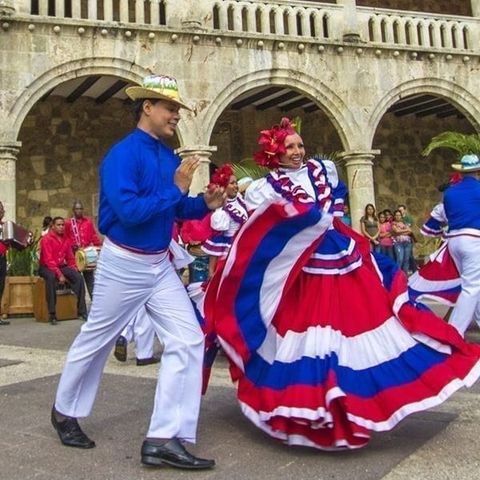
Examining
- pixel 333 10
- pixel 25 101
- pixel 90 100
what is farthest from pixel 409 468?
pixel 90 100

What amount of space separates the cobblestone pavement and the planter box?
530 centimetres

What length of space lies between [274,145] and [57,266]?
6.18 m

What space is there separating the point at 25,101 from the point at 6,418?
8.23 metres

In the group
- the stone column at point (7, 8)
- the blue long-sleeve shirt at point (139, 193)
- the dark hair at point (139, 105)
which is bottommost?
the blue long-sleeve shirt at point (139, 193)

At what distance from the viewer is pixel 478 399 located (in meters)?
4.34

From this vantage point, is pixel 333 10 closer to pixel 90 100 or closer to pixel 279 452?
pixel 90 100

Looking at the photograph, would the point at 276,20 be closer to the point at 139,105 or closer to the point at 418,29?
the point at 418,29

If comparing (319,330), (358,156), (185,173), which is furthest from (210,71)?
(319,330)

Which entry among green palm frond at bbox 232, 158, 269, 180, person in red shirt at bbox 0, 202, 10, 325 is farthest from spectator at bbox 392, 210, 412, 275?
person in red shirt at bbox 0, 202, 10, 325

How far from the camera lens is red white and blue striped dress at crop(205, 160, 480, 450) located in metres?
3.06

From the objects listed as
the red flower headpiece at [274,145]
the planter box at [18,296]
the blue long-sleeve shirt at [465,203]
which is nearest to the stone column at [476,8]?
the blue long-sleeve shirt at [465,203]

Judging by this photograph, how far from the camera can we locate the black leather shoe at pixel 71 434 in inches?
129

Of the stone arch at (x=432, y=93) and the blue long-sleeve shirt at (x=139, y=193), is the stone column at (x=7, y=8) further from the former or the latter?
the blue long-sleeve shirt at (x=139, y=193)

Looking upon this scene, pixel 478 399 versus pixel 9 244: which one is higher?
pixel 9 244
